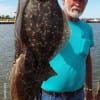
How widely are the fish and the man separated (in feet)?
3.24

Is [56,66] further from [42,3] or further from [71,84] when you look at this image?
[42,3]

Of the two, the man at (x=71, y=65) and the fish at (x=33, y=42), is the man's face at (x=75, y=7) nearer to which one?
the man at (x=71, y=65)

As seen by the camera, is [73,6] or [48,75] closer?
[48,75]

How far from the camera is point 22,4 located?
10.8 ft

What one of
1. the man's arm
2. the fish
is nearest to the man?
the man's arm

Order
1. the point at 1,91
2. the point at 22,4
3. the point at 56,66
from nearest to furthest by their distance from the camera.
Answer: the point at 22,4 → the point at 56,66 → the point at 1,91

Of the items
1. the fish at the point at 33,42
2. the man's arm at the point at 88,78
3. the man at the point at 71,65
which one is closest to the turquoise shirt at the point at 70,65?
the man at the point at 71,65

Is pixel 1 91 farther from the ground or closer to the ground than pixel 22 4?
closer to the ground

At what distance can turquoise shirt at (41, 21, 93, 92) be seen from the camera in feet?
14.6

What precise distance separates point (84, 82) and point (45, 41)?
168cm

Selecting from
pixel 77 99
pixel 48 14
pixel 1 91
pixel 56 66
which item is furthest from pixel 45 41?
pixel 1 91

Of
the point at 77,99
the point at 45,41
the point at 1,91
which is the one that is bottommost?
the point at 1,91

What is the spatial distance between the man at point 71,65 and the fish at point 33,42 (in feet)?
3.24

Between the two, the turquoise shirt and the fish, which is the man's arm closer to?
the turquoise shirt
